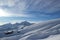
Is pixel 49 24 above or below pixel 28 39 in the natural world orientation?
above

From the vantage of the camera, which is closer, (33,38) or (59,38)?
(59,38)

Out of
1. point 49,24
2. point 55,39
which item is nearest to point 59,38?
point 55,39

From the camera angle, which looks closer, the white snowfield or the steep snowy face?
the white snowfield

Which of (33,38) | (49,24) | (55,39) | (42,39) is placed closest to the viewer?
(55,39)

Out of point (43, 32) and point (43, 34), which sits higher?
point (43, 32)

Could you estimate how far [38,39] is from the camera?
46.2m

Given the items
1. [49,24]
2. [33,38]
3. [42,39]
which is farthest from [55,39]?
[49,24]

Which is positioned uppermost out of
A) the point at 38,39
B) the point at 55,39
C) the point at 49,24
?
the point at 49,24

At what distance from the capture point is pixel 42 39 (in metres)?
44.9

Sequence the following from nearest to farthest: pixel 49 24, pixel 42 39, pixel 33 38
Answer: pixel 42 39
pixel 33 38
pixel 49 24

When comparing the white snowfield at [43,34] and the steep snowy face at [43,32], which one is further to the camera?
the steep snowy face at [43,32]

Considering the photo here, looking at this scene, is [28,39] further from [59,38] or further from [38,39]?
[59,38]

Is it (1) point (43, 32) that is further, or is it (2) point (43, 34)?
(1) point (43, 32)

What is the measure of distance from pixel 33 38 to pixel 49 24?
20.8 m
